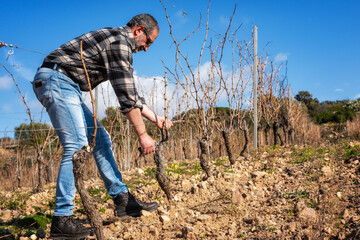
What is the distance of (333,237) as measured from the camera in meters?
1.97

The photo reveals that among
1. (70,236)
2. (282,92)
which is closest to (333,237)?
(70,236)

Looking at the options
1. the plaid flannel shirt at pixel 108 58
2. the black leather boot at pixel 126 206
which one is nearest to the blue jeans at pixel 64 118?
the plaid flannel shirt at pixel 108 58

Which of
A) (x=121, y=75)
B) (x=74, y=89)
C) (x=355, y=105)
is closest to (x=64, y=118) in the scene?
(x=74, y=89)

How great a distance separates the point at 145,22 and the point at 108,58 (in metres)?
0.42

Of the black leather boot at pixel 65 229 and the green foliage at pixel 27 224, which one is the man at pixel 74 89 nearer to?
the black leather boot at pixel 65 229

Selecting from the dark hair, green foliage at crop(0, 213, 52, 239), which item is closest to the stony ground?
green foliage at crop(0, 213, 52, 239)

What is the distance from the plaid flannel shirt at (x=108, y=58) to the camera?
197 centimetres

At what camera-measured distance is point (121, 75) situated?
1.97 m

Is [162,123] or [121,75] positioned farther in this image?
[162,123]

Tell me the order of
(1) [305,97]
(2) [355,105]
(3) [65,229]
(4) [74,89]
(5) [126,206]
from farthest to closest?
(1) [305,97]
(2) [355,105]
(5) [126,206]
(4) [74,89]
(3) [65,229]

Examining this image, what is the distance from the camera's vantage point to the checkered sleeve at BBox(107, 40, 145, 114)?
6.46 feet

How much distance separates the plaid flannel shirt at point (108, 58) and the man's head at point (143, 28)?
155 mm

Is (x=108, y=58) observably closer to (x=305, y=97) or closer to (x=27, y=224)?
(x=27, y=224)

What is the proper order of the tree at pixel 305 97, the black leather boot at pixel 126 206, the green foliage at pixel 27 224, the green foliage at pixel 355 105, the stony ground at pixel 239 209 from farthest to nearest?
the tree at pixel 305 97, the green foliage at pixel 355 105, the green foliage at pixel 27 224, the black leather boot at pixel 126 206, the stony ground at pixel 239 209
